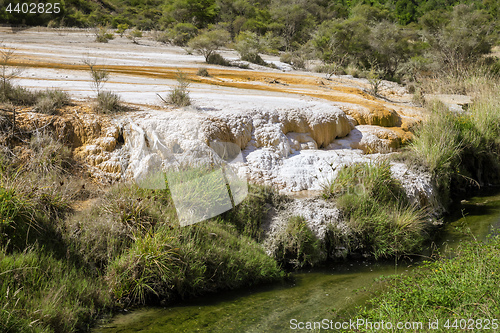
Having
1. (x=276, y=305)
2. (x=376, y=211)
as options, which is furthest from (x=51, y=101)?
(x=376, y=211)

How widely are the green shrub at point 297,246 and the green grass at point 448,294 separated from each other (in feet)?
4.34

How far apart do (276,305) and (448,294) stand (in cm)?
187

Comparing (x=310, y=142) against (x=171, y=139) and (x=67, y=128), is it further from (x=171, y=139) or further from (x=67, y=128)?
(x=67, y=128)

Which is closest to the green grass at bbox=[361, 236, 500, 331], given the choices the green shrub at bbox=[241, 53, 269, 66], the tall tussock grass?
the tall tussock grass

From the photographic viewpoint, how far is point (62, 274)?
4777 millimetres

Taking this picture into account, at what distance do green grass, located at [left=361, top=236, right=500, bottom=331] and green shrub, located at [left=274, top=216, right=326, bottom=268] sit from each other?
1.32 meters

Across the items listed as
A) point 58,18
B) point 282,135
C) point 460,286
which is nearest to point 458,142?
point 282,135

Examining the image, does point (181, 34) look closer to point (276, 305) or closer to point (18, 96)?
point (18, 96)

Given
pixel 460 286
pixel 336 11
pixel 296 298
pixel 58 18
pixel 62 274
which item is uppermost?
pixel 336 11

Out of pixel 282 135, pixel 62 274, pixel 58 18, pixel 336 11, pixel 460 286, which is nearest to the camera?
pixel 460 286

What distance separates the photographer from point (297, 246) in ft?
20.2

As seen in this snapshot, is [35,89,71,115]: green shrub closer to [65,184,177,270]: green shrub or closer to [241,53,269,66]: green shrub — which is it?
[65,184,177,270]: green shrub

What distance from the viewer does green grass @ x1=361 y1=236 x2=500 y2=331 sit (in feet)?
12.9

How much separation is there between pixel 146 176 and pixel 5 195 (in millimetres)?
1927
